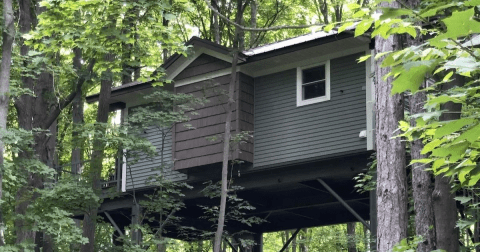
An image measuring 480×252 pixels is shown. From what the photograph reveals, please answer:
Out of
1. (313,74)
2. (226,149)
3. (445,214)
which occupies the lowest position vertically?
(445,214)

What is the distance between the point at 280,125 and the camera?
1775 cm

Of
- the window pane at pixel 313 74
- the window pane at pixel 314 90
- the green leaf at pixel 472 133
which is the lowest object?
the green leaf at pixel 472 133

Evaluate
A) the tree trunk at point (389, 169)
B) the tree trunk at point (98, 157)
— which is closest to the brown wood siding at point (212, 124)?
the tree trunk at point (98, 157)

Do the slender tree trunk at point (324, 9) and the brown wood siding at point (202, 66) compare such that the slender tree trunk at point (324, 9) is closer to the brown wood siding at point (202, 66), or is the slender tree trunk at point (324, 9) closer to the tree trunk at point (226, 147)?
the brown wood siding at point (202, 66)

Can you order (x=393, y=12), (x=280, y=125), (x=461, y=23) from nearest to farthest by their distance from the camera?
(x=461, y=23) → (x=393, y=12) → (x=280, y=125)

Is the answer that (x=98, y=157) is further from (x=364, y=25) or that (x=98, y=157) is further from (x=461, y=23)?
(x=461, y=23)

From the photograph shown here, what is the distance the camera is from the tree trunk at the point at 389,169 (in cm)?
938

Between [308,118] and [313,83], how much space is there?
88 cm

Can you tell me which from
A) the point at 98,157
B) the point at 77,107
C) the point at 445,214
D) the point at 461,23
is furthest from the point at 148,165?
the point at 461,23

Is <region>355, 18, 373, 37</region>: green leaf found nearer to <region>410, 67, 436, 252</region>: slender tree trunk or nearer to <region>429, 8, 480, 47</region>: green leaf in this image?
<region>429, 8, 480, 47</region>: green leaf

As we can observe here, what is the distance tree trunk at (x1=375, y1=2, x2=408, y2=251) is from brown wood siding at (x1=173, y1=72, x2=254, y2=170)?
8.05 meters

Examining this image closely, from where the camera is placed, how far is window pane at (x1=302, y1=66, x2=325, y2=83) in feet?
57.3

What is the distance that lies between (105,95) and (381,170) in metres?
12.5

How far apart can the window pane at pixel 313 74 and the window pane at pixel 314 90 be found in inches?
5.9
